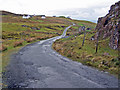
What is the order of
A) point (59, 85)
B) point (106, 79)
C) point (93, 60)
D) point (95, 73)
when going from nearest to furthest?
point (59, 85) < point (106, 79) < point (95, 73) < point (93, 60)

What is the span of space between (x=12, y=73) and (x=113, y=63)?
1450cm

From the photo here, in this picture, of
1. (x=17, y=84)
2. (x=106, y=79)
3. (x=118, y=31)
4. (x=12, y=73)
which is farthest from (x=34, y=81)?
(x=118, y=31)

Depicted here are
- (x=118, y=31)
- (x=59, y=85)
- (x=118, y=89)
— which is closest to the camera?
(x=118, y=89)

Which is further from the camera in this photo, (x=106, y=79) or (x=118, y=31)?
(x=118, y=31)

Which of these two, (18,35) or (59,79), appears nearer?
(59,79)

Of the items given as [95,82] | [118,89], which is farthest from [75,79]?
[118,89]

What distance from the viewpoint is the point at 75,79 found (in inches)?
569

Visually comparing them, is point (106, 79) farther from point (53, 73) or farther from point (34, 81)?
point (34, 81)

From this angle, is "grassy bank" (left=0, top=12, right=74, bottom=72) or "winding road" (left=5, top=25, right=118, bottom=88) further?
"grassy bank" (left=0, top=12, right=74, bottom=72)

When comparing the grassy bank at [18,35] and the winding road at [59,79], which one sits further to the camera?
the grassy bank at [18,35]

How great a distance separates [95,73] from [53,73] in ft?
18.3

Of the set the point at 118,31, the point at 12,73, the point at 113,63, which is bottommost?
the point at 12,73

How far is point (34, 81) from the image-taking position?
557 inches

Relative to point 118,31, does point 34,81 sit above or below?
below
